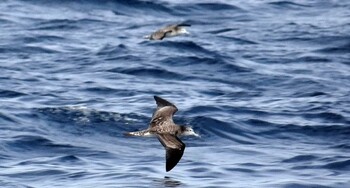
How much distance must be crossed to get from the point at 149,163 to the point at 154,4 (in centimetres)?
1400

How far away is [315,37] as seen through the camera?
26.0m

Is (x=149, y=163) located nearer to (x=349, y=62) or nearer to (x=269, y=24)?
(x=349, y=62)

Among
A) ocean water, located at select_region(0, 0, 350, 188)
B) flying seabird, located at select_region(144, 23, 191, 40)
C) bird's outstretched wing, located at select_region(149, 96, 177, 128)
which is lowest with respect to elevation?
ocean water, located at select_region(0, 0, 350, 188)

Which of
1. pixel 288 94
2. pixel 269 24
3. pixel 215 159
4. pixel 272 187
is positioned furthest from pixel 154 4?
pixel 272 187

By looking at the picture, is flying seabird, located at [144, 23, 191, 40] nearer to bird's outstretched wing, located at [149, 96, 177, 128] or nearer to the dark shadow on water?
bird's outstretched wing, located at [149, 96, 177, 128]

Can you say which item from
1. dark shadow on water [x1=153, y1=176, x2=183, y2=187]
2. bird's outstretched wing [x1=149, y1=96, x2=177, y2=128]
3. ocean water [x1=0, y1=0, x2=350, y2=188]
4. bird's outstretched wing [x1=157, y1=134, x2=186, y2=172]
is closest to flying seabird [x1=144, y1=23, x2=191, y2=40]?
ocean water [x1=0, y1=0, x2=350, y2=188]

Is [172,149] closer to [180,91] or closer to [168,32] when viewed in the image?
[180,91]

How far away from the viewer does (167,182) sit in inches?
568

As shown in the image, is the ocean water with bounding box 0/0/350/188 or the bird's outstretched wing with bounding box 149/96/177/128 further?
the ocean water with bounding box 0/0/350/188

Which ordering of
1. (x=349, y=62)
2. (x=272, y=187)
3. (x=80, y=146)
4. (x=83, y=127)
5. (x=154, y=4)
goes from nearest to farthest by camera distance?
1. (x=272, y=187)
2. (x=80, y=146)
3. (x=83, y=127)
4. (x=349, y=62)
5. (x=154, y=4)

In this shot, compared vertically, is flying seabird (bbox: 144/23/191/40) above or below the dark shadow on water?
above

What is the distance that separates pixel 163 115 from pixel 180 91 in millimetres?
5305

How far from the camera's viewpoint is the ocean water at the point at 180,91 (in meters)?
15.6

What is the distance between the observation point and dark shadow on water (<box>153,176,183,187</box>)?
14.2 meters
